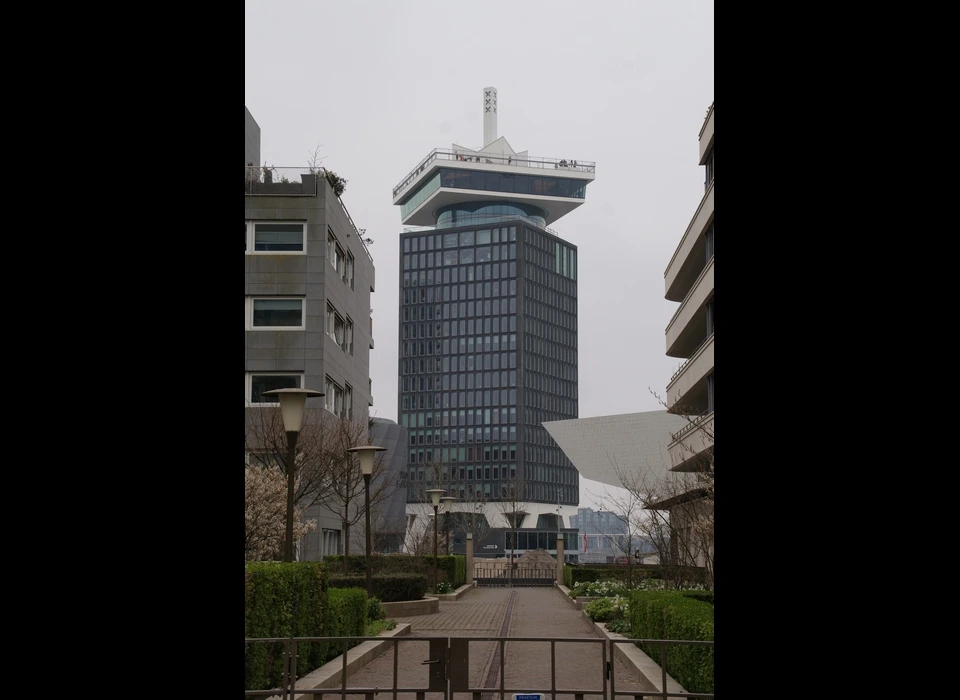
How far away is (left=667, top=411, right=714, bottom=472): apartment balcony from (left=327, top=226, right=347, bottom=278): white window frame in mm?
14959

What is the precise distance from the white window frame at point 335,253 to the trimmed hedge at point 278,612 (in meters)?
28.4

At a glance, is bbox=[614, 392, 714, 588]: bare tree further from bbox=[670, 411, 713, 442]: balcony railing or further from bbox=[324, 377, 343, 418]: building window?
bbox=[324, 377, 343, 418]: building window

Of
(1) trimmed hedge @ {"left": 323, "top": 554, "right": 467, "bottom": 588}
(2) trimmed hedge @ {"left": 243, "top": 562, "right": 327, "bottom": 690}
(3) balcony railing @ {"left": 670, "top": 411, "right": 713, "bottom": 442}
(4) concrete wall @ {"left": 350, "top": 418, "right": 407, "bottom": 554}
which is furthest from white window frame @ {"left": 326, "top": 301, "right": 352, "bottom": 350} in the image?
(4) concrete wall @ {"left": 350, "top": 418, "right": 407, "bottom": 554}

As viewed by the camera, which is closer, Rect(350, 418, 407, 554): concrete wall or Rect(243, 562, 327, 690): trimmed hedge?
Rect(243, 562, 327, 690): trimmed hedge

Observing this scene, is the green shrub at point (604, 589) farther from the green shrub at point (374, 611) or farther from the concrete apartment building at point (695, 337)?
the green shrub at point (374, 611)

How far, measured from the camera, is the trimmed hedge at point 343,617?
15305mm

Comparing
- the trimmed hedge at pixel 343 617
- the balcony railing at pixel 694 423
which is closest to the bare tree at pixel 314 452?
the balcony railing at pixel 694 423

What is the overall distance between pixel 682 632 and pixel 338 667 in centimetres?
427

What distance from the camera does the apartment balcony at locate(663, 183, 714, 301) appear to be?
35875 millimetres

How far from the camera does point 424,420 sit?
149 m

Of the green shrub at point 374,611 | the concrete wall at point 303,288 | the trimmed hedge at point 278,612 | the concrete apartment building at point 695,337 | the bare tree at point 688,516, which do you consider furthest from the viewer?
the concrete wall at point 303,288

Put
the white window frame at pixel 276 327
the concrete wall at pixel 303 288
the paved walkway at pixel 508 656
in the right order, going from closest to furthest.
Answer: the paved walkway at pixel 508 656 → the concrete wall at pixel 303 288 → the white window frame at pixel 276 327

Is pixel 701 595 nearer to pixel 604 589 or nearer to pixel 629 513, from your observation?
pixel 604 589
